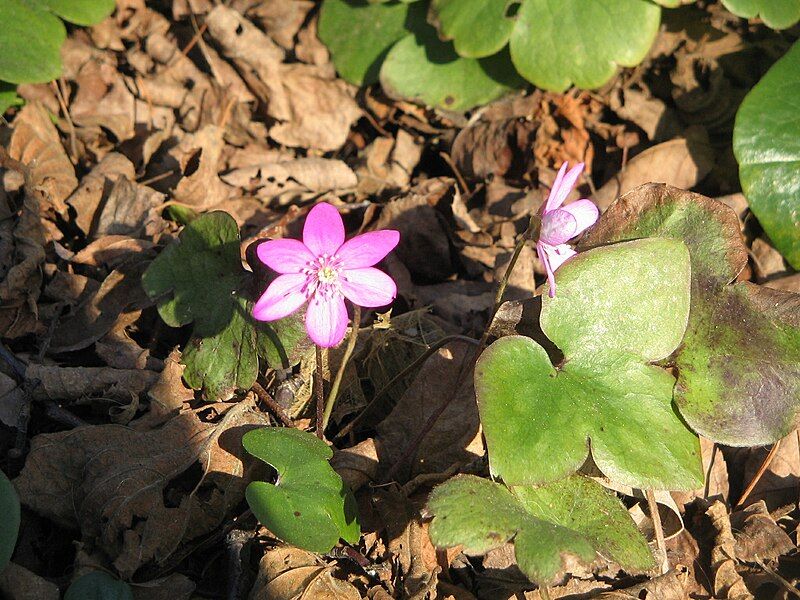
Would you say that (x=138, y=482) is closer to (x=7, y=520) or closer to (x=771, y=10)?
(x=7, y=520)

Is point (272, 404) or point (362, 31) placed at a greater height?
point (362, 31)

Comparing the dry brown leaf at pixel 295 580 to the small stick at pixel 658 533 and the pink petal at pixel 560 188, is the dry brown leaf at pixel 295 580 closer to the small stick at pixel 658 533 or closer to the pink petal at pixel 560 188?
the small stick at pixel 658 533

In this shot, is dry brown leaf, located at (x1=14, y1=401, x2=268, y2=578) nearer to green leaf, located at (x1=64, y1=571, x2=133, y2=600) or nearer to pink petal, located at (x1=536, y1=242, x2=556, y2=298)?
green leaf, located at (x1=64, y1=571, x2=133, y2=600)

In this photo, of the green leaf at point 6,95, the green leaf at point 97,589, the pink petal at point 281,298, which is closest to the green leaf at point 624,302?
the pink petal at point 281,298

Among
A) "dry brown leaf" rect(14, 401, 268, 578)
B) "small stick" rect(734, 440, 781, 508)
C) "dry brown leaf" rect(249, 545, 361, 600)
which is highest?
"dry brown leaf" rect(14, 401, 268, 578)

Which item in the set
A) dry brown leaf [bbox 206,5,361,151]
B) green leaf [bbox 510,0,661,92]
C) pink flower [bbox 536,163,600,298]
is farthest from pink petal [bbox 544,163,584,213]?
dry brown leaf [bbox 206,5,361,151]

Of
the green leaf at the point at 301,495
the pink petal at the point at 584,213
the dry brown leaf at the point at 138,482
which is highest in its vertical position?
the pink petal at the point at 584,213

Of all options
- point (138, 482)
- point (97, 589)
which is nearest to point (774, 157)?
point (138, 482)
